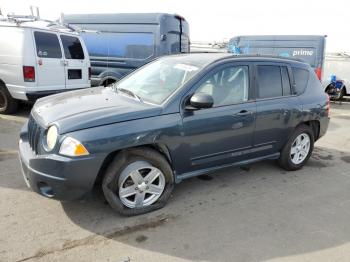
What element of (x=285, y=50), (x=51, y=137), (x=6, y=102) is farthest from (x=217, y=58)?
(x=285, y=50)

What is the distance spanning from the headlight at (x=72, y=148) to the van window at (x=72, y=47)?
17.5ft

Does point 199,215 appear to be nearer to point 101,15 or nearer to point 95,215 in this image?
point 95,215

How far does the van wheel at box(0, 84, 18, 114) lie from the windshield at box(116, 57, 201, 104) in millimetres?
3934

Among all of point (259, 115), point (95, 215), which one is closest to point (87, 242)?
point (95, 215)

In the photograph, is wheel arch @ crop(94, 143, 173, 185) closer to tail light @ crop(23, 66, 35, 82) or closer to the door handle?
the door handle

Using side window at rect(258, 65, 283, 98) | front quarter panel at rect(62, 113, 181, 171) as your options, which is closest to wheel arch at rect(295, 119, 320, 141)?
side window at rect(258, 65, 283, 98)

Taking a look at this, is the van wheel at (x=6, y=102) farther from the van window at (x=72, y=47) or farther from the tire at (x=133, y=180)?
the tire at (x=133, y=180)

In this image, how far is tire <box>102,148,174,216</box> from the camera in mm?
3518

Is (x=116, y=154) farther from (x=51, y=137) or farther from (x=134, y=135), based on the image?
(x=51, y=137)

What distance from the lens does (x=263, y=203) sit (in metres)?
4.18

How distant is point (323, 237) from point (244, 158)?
1410 millimetres

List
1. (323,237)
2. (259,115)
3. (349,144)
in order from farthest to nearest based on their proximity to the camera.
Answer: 1. (349,144)
2. (259,115)
3. (323,237)

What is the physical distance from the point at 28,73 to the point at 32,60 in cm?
28

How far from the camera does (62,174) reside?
3229 millimetres
